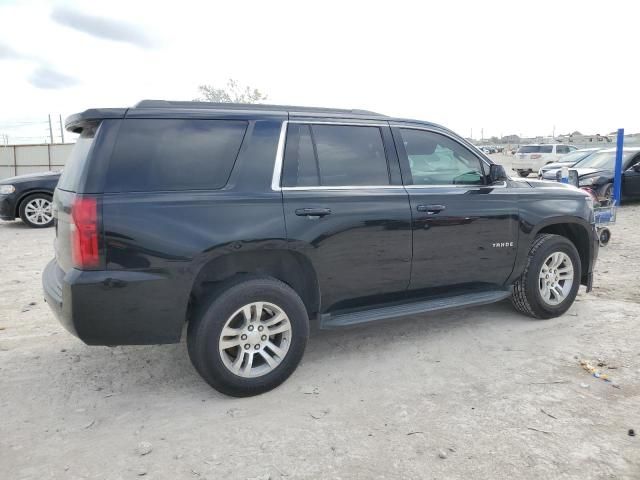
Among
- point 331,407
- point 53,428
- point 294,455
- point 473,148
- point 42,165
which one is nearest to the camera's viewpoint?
point 294,455

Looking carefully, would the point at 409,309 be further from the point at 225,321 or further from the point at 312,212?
the point at 225,321

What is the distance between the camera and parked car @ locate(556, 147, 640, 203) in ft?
40.6

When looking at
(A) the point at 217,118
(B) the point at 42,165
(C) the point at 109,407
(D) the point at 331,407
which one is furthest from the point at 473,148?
(B) the point at 42,165

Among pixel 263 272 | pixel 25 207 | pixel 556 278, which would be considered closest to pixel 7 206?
pixel 25 207

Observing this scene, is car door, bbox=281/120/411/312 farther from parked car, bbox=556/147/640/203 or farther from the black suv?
parked car, bbox=556/147/640/203

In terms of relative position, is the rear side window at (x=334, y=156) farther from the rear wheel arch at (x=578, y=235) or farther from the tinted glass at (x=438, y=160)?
the rear wheel arch at (x=578, y=235)

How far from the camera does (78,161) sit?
10.4 ft

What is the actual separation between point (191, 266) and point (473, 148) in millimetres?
2655

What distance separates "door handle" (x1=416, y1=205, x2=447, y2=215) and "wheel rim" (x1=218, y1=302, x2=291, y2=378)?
1367 millimetres

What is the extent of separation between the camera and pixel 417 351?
4074 millimetres

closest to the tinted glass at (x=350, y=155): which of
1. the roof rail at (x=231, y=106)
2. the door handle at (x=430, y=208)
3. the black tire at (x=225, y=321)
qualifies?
the roof rail at (x=231, y=106)

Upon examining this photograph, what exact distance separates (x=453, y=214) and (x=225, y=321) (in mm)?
2018

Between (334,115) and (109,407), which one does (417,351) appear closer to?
(334,115)

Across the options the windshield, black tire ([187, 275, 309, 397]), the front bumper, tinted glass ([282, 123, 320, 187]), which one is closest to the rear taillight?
black tire ([187, 275, 309, 397])
